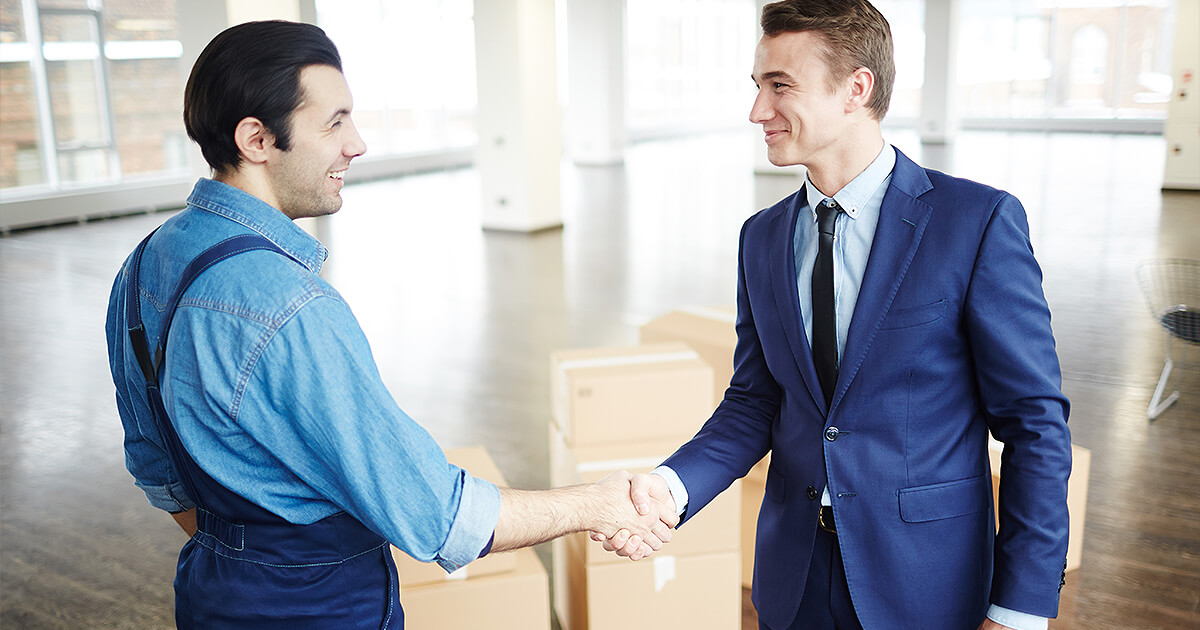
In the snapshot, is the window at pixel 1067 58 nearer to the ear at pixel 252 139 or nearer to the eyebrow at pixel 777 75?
the eyebrow at pixel 777 75

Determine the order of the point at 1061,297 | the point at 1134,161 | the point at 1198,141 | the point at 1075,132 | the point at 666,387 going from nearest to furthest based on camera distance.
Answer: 1. the point at 666,387
2. the point at 1061,297
3. the point at 1198,141
4. the point at 1134,161
5. the point at 1075,132

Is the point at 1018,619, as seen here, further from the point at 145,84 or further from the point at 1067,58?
the point at 1067,58

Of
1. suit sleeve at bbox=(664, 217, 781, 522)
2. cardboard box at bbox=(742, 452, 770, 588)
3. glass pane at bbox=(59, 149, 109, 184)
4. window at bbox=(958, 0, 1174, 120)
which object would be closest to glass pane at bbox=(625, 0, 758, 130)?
window at bbox=(958, 0, 1174, 120)

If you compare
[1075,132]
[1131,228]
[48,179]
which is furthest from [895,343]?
[1075,132]

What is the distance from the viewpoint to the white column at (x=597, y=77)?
18562mm

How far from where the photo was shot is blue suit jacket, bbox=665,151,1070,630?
155cm

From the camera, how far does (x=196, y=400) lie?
4.71 feet

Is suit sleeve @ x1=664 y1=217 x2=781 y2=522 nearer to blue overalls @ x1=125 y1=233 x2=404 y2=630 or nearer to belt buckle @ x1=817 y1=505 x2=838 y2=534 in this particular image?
belt buckle @ x1=817 y1=505 x2=838 y2=534

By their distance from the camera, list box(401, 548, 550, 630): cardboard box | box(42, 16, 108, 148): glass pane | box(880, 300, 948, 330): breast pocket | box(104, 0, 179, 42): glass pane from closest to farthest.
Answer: box(880, 300, 948, 330): breast pocket
box(401, 548, 550, 630): cardboard box
box(42, 16, 108, 148): glass pane
box(104, 0, 179, 42): glass pane


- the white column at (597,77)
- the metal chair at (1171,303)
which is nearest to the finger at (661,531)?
the metal chair at (1171,303)

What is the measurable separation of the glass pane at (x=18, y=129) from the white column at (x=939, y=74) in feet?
55.9

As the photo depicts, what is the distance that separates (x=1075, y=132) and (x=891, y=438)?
83.4 feet

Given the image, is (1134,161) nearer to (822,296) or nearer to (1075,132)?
(1075,132)

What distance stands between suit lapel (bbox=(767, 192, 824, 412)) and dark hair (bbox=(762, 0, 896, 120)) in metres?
0.27
